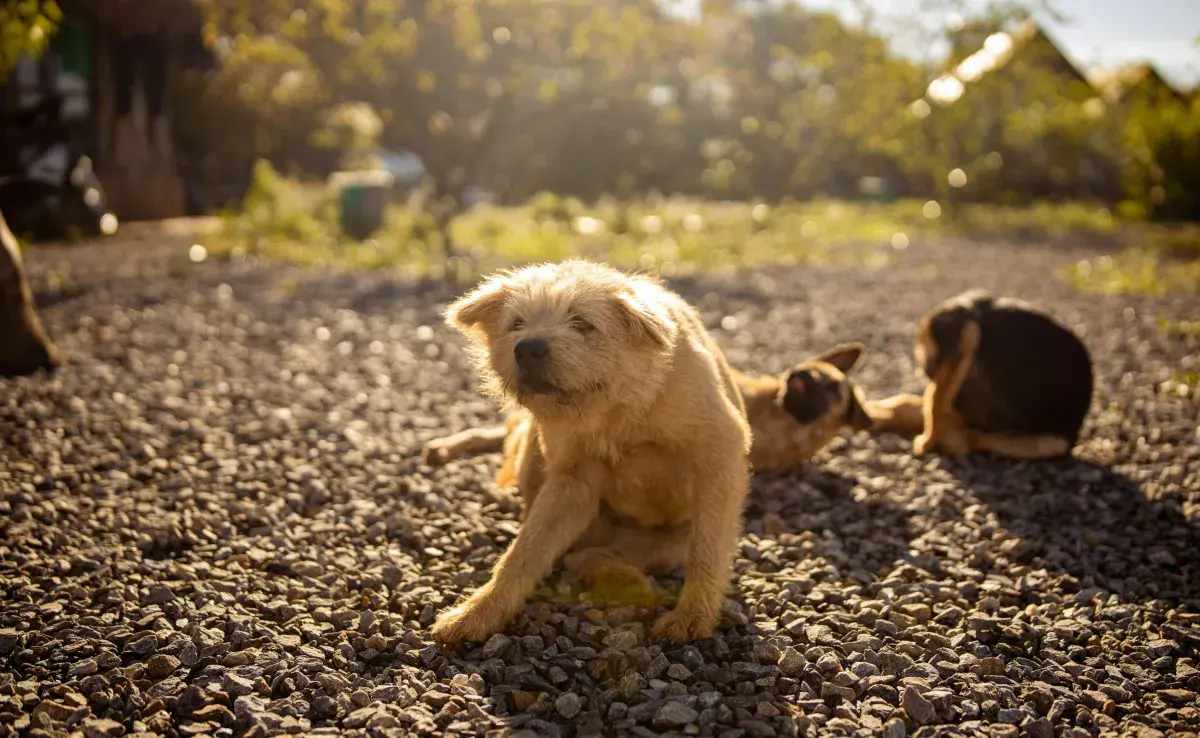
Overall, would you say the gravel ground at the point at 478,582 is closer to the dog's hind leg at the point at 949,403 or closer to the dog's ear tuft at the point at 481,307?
the dog's hind leg at the point at 949,403

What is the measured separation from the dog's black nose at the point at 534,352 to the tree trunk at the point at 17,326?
19.2 ft

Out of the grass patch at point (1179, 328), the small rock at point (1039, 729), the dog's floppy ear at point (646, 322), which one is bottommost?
the small rock at point (1039, 729)

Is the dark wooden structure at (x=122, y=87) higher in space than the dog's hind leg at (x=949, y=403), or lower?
higher

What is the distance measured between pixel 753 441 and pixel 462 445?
6.52ft

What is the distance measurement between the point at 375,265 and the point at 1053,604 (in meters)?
12.2

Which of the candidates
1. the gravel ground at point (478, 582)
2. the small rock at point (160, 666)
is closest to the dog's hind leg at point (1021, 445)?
the gravel ground at point (478, 582)

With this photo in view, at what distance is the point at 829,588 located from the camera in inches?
167

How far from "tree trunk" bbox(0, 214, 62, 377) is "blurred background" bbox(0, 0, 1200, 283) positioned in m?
2.49

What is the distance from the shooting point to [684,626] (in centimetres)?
370

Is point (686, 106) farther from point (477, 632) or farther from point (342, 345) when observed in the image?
point (477, 632)

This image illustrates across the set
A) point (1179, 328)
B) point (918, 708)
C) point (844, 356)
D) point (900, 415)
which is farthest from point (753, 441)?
point (1179, 328)

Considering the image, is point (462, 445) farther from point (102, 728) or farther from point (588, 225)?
point (588, 225)

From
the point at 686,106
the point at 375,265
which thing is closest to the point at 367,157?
the point at 686,106

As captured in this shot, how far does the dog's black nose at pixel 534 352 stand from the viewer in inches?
142
